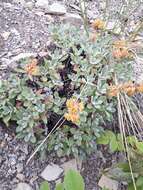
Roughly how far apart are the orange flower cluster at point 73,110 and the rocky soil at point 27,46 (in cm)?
25

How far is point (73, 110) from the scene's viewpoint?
1.40m

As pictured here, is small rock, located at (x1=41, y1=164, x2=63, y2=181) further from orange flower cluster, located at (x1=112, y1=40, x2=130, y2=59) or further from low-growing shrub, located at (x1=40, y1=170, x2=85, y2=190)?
orange flower cluster, located at (x1=112, y1=40, x2=130, y2=59)

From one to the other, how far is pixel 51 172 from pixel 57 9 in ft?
2.63

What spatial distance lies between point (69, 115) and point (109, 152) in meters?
0.33

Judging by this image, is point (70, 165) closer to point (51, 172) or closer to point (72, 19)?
point (51, 172)

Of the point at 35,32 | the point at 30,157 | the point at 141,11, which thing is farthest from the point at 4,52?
the point at 141,11

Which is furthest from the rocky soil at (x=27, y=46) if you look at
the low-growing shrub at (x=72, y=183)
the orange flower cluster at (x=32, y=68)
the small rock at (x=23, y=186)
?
the low-growing shrub at (x=72, y=183)

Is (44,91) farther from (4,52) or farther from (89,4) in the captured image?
(89,4)

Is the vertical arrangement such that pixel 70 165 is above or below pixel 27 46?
below

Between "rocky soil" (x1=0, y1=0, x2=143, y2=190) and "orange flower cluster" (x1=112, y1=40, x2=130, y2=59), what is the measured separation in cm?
23

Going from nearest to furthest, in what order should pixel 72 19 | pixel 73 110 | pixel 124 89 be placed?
pixel 73 110
pixel 124 89
pixel 72 19

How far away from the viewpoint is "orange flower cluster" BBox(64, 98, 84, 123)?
4.56 feet

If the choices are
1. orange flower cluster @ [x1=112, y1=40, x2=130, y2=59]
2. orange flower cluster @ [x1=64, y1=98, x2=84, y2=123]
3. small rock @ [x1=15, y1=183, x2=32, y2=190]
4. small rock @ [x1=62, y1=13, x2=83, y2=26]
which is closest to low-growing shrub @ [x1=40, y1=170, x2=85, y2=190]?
orange flower cluster @ [x1=64, y1=98, x2=84, y2=123]

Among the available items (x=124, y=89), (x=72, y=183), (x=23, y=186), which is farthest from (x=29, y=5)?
(x=72, y=183)
